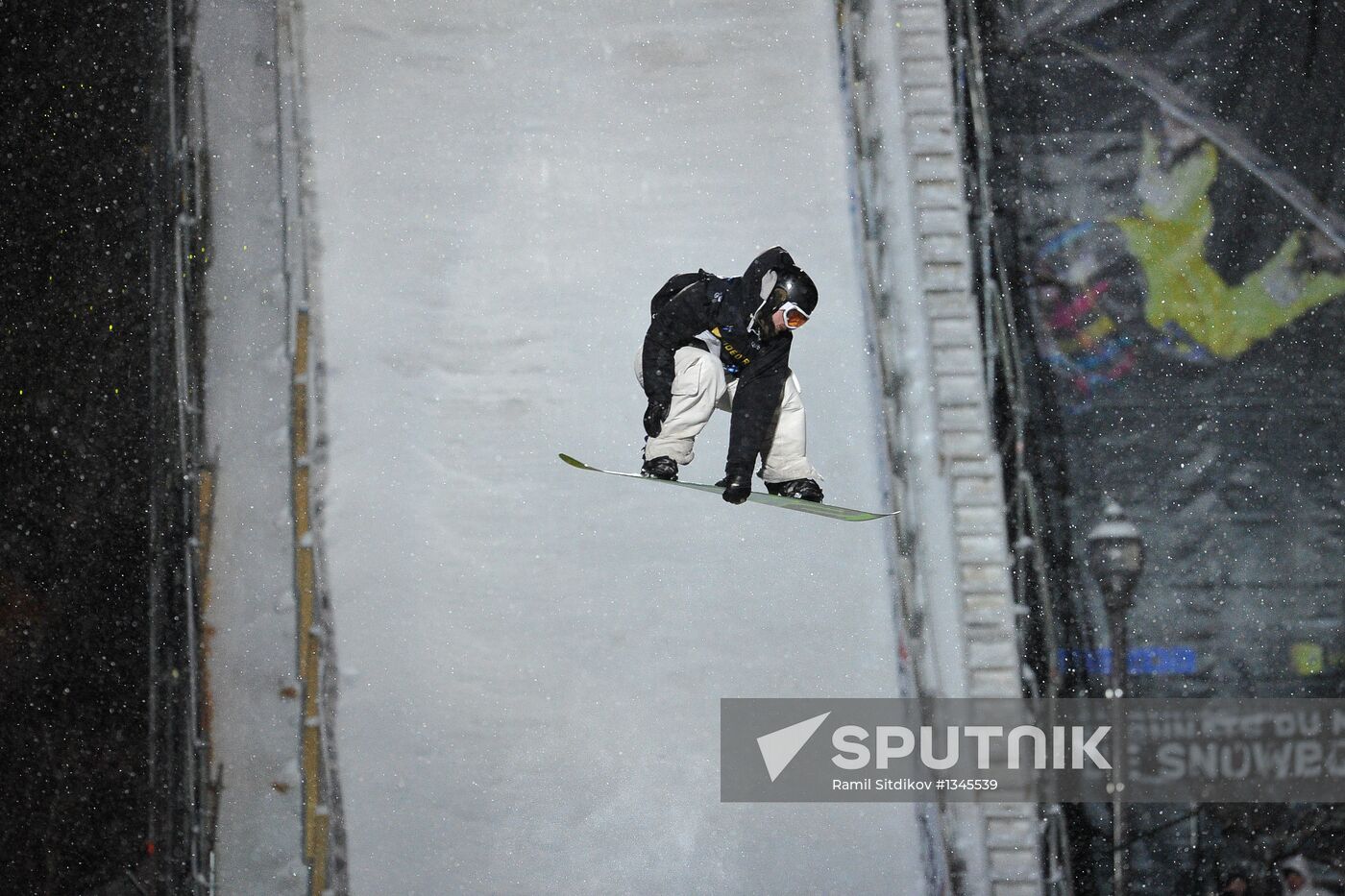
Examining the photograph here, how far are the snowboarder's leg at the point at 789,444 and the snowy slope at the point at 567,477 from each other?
21.8 inches

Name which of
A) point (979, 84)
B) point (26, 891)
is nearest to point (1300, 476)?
point (979, 84)

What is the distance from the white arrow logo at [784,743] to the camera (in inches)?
103

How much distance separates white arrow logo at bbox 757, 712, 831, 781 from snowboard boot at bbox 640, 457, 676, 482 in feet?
3.01

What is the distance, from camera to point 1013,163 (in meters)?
2.84

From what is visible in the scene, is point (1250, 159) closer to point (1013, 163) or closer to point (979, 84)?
point (1013, 163)

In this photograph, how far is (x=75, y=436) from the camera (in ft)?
8.46

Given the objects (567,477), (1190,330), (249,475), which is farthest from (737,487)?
(1190,330)

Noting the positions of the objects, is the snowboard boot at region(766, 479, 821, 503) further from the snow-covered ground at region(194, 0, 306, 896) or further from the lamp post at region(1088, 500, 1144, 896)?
the snow-covered ground at region(194, 0, 306, 896)

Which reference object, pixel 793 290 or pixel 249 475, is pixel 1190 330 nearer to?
pixel 793 290

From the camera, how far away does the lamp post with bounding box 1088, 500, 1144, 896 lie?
2.81 m

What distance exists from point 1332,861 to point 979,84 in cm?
231

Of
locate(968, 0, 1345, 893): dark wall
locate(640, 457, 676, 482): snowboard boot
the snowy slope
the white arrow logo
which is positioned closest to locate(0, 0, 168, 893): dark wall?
the snowy slope

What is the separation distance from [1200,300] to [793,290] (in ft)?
5.35

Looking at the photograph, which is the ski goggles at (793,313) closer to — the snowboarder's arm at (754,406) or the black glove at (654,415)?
the snowboarder's arm at (754,406)
